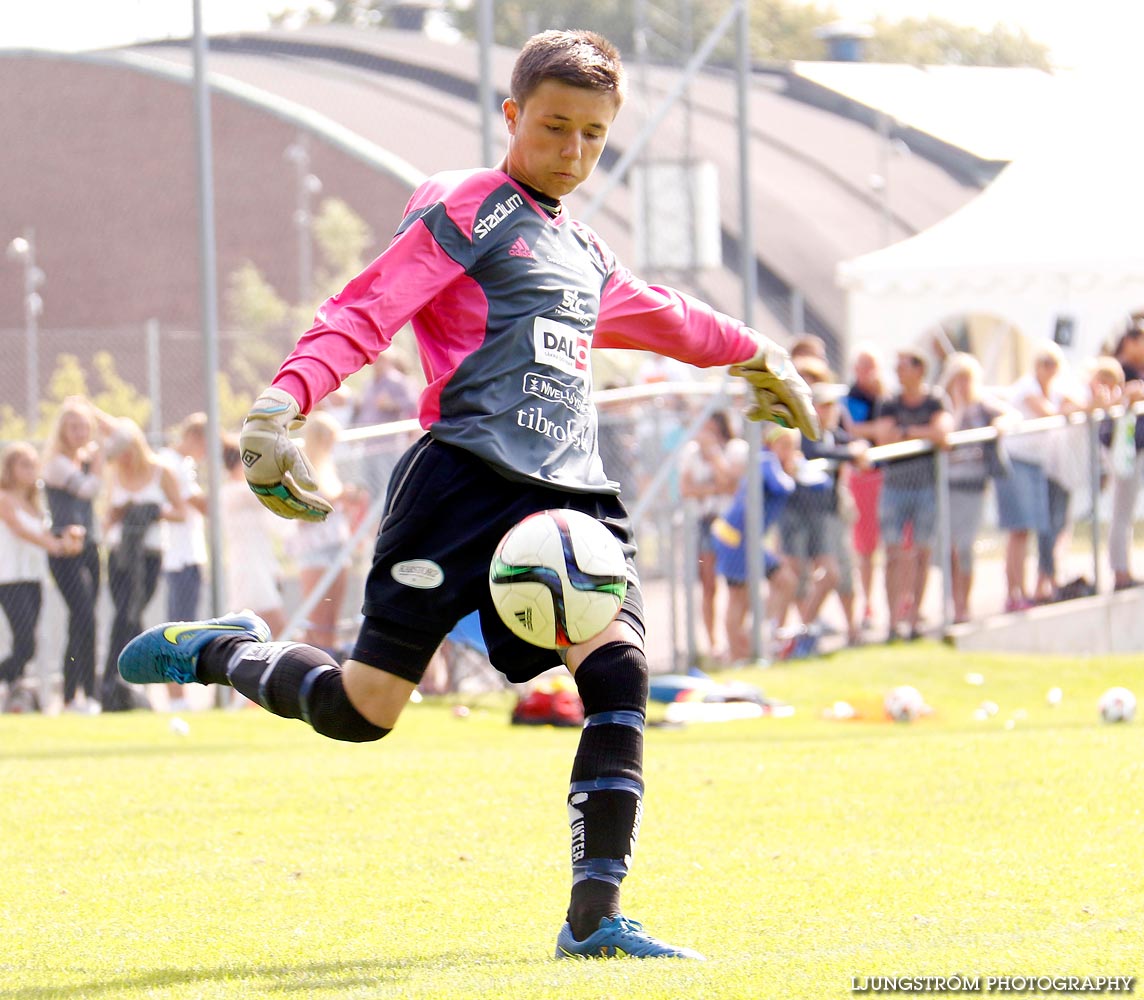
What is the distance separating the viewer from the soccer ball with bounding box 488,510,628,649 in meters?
4.41

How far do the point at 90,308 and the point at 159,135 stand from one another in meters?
3.50

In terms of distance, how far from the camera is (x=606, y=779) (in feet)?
14.7

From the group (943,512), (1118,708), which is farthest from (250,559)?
(1118,708)

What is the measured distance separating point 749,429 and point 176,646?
362 inches

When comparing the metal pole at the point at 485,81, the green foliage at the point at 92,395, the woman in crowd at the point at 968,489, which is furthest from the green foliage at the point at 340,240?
the woman in crowd at the point at 968,489

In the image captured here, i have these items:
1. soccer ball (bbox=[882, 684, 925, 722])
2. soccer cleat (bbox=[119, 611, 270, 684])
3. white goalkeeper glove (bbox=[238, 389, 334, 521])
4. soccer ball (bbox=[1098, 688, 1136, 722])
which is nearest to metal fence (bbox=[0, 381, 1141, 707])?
soccer ball (bbox=[882, 684, 925, 722])

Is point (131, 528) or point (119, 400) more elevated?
point (119, 400)

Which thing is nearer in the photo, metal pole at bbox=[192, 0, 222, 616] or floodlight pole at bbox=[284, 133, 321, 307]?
metal pole at bbox=[192, 0, 222, 616]

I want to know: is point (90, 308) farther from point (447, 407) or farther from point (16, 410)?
point (447, 407)

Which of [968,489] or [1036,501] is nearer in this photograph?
[968,489]

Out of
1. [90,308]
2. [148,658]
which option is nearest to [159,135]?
[90,308]

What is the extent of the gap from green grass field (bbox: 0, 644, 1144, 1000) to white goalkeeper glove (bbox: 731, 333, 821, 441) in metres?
1.36

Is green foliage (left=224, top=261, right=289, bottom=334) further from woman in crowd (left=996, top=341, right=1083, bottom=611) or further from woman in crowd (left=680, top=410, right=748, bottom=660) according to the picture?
woman in crowd (left=996, top=341, right=1083, bottom=611)

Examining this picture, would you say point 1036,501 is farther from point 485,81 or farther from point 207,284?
point 207,284
